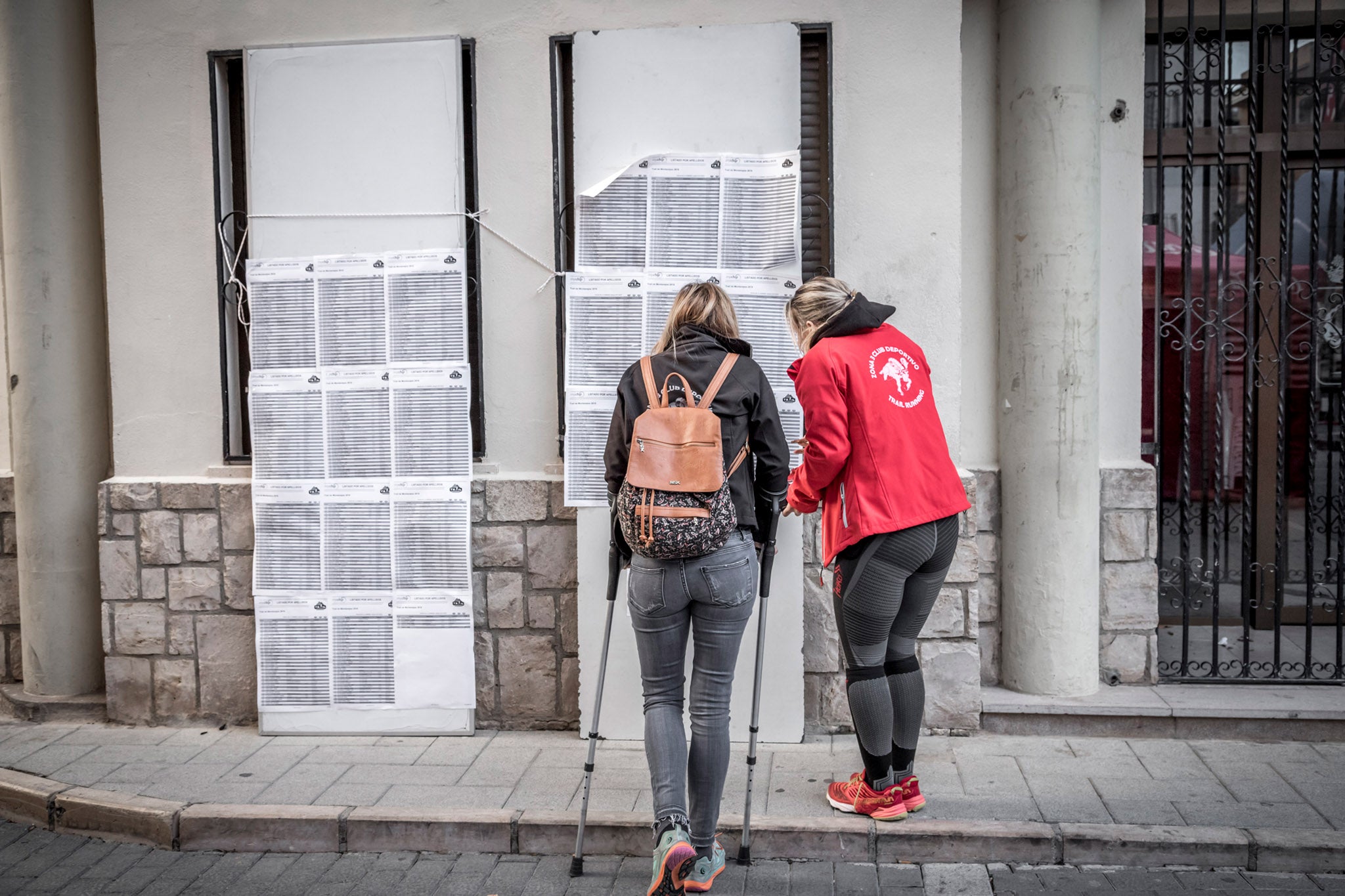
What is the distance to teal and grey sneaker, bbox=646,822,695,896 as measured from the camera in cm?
379

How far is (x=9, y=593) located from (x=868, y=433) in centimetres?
473

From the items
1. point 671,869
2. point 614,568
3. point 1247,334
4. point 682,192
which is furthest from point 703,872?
point 1247,334

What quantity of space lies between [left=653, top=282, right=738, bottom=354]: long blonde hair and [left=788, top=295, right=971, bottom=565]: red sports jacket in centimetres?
34

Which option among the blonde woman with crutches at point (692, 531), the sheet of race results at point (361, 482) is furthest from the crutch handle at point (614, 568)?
the sheet of race results at point (361, 482)

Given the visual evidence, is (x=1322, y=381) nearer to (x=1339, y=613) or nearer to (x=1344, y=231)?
(x=1344, y=231)

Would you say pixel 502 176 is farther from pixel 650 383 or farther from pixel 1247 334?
pixel 1247 334

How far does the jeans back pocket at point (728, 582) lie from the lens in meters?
3.91

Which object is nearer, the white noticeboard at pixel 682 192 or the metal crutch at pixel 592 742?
the metal crutch at pixel 592 742

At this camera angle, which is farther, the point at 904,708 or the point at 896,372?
the point at 904,708

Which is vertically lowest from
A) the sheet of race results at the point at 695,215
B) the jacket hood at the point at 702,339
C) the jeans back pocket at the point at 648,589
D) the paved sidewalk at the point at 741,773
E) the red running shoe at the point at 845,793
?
the paved sidewalk at the point at 741,773

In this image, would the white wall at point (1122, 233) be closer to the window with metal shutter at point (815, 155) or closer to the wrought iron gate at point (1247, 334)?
the wrought iron gate at point (1247, 334)

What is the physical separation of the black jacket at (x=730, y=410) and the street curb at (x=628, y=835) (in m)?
1.27

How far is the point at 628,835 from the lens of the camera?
4371 millimetres

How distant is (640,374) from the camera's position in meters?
4.07
